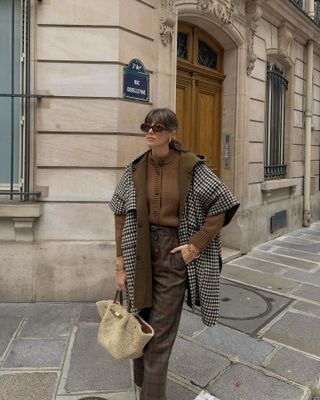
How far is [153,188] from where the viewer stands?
2.44 metres

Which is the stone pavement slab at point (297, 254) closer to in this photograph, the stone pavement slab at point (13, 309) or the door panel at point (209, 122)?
the door panel at point (209, 122)

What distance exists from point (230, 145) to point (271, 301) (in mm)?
2962

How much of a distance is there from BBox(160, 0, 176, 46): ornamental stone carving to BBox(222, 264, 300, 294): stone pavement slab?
10.2 feet

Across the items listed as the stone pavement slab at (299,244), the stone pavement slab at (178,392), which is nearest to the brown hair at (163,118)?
the stone pavement slab at (178,392)

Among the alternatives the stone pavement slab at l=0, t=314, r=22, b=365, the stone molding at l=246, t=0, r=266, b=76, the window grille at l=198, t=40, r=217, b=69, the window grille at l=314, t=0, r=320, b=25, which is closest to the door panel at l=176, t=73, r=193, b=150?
the window grille at l=198, t=40, r=217, b=69

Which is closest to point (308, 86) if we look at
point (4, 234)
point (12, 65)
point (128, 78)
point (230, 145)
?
point (230, 145)

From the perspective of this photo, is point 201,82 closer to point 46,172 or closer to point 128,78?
point 128,78

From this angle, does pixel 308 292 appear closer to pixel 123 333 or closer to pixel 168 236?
pixel 168 236

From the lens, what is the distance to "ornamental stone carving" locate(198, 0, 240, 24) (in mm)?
Result: 5691

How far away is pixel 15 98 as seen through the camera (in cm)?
450

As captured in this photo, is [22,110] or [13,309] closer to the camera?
[13,309]

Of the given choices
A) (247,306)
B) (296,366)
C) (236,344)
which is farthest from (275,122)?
(296,366)

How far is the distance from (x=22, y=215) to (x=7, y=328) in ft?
3.69

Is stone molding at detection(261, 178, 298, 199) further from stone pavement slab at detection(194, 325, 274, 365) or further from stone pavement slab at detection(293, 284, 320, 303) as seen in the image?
stone pavement slab at detection(194, 325, 274, 365)
